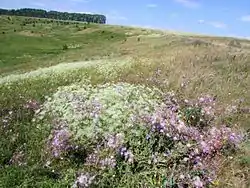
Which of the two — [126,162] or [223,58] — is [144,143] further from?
[223,58]

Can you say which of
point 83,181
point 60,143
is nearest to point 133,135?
point 83,181

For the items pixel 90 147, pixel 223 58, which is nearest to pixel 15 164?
Answer: pixel 90 147

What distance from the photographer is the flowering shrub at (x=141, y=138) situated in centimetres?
748

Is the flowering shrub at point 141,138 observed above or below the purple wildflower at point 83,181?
above

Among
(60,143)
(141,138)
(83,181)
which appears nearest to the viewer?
(83,181)

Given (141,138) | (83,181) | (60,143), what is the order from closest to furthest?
(83,181), (141,138), (60,143)

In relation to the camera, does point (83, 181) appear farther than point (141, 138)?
No

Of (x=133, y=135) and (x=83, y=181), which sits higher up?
(x=133, y=135)

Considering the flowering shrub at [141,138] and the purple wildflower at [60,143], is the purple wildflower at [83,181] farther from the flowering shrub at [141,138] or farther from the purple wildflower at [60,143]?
the purple wildflower at [60,143]

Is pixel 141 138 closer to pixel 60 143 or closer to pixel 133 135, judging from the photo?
pixel 133 135

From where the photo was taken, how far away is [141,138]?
8094 millimetres

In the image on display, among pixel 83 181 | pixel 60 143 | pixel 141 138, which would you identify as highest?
pixel 141 138

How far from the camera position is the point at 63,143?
8805mm

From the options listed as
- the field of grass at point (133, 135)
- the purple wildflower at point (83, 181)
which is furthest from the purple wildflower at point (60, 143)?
the purple wildflower at point (83, 181)
